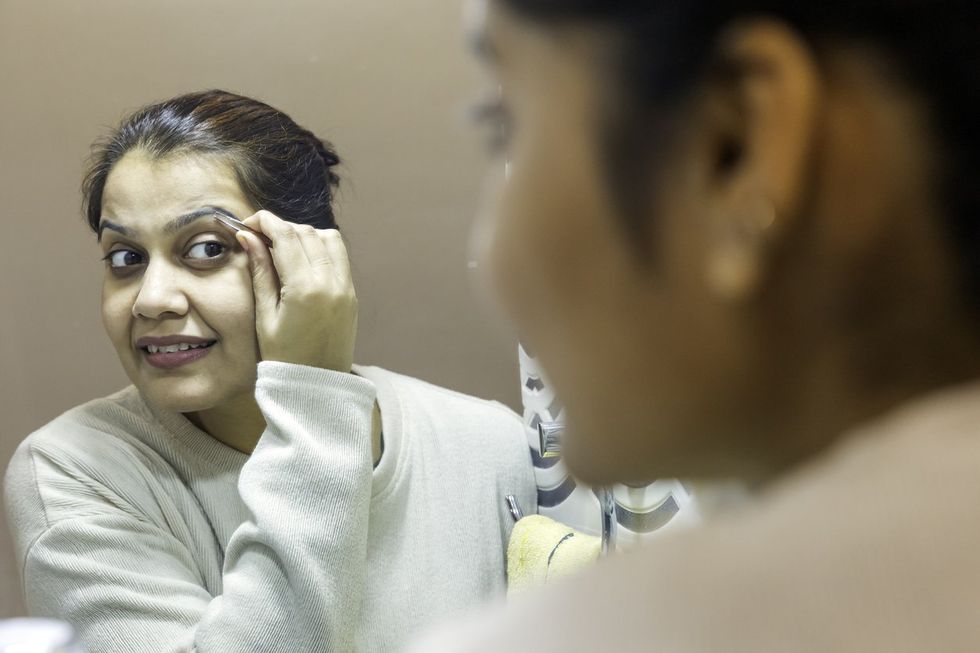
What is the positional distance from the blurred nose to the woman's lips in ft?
0.11

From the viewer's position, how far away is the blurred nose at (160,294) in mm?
710

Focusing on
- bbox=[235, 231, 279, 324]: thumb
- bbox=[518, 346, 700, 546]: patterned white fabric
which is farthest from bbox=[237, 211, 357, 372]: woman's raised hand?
bbox=[518, 346, 700, 546]: patterned white fabric

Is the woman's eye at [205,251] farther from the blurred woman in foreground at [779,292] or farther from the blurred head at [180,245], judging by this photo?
the blurred woman in foreground at [779,292]

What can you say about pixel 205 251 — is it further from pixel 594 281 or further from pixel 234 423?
pixel 594 281

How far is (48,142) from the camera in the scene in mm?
784

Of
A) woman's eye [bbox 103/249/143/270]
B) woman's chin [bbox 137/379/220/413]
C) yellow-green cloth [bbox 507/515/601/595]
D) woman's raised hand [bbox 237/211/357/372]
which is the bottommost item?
yellow-green cloth [bbox 507/515/601/595]

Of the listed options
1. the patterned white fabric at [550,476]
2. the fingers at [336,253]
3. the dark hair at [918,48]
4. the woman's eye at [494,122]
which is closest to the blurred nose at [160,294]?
the fingers at [336,253]

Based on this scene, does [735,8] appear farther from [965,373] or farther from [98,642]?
[98,642]

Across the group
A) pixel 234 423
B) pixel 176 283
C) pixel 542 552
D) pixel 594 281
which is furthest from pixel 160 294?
pixel 594 281

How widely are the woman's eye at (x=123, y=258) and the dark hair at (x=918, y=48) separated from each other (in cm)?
62

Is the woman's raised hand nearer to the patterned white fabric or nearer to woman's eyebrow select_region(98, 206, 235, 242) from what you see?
woman's eyebrow select_region(98, 206, 235, 242)

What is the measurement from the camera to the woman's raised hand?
727 millimetres

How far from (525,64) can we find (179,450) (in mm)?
597

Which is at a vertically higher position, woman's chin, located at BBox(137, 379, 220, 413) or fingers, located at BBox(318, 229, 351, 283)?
fingers, located at BBox(318, 229, 351, 283)
